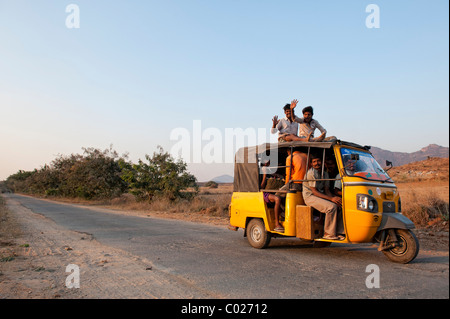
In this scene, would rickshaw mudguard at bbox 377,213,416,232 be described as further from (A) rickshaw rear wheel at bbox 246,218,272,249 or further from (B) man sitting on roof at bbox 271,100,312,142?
(B) man sitting on roof at bbox 271,100,312,142

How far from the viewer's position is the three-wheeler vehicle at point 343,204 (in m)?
5.60

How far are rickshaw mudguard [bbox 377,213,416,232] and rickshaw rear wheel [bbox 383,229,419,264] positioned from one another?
0.16m

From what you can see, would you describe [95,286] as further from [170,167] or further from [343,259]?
[170,167]

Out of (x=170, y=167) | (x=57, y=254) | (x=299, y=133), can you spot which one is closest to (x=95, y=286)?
(x=57, y=254)

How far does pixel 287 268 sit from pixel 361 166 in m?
2.53

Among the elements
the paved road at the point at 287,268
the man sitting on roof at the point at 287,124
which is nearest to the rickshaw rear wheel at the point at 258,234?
the paved road at the point at 287,268

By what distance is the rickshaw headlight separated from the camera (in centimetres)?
560

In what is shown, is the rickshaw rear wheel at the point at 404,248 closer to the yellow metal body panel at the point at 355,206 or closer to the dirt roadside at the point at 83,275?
the yellow metal body panel at the point at 355,206

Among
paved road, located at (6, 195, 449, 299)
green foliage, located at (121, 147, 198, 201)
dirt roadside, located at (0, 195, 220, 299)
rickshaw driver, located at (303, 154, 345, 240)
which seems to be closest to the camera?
paved road, located at (6, 195, 449, 299)

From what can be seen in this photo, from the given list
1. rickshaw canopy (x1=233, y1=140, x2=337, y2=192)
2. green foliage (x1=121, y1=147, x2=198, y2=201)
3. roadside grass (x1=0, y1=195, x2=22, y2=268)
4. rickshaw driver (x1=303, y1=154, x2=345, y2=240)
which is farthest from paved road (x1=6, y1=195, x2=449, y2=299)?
green foliage (x1=121, y1=147, x2=198, y2=201)

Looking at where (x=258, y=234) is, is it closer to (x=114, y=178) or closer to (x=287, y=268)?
(x=287, y=268)

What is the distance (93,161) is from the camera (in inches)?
1458

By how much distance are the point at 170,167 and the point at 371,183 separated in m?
20.3
